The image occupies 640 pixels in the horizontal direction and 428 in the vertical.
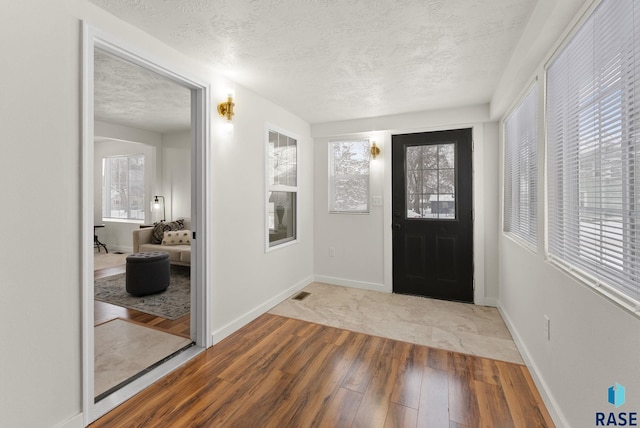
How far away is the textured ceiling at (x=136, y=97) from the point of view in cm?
300

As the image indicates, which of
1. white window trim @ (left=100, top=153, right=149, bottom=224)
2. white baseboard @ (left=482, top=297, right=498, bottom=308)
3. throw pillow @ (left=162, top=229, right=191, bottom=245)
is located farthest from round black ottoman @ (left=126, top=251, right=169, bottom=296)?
white baseboard @ (left=482, top=297, right=498, bottom=308)

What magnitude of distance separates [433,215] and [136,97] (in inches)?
168

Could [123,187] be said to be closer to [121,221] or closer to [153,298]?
[121,221]

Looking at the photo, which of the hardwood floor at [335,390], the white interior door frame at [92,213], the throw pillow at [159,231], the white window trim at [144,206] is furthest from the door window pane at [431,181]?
the white window trim at [144,206]

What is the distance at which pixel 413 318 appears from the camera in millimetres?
3092

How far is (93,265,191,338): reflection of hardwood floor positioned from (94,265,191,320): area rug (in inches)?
3.0

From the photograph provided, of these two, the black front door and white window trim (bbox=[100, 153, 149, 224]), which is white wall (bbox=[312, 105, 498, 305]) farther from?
white window trim (bbox=[100, 153, 149, 224])

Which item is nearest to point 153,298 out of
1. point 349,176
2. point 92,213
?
point 92,213

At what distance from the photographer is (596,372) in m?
1.26

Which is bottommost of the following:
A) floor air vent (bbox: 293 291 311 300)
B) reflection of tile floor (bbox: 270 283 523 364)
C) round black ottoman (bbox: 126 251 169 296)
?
reflection of tile floor (bbox: 270 283 523 364)

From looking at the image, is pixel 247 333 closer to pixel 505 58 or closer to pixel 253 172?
pixel 253 172

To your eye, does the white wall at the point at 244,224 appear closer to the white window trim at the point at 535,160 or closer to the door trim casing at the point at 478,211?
the door trim casing at the point at 478,211

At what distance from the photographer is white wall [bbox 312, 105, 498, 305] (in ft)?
11.3

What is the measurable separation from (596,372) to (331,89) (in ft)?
9.24
